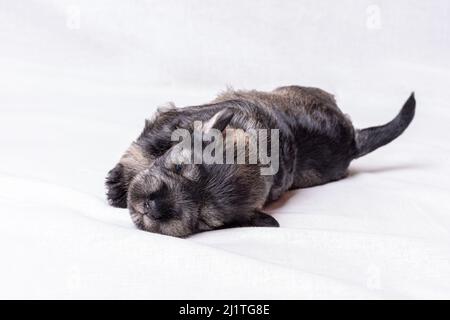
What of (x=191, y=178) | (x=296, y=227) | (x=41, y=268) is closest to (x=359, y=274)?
(x=296, y=227)

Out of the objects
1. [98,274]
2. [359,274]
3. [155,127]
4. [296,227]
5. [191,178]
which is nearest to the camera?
[98,274]

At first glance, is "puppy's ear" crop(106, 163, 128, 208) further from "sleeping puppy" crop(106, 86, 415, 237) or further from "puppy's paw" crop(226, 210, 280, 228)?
"puppy's paw" crop(226, 210, 280, 228)

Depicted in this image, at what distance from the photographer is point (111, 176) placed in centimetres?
286

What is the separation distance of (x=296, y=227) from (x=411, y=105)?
119cm

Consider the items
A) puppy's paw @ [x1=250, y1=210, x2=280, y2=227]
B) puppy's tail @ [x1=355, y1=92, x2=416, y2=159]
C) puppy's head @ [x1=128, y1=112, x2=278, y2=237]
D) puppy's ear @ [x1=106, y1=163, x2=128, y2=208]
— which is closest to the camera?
puppy's head @ [x1=128, y1=112, x2=278, y2=237]

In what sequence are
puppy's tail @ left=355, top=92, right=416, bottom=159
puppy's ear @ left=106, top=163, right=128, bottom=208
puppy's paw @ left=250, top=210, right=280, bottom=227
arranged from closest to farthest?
puppy's paw @ left=250, top=210, right=280, bottom=227
puppy's ear @ left=106, top=163, right=128, bottom=208
puppy's tail @ left=355, top=92, right=416, bottom=159

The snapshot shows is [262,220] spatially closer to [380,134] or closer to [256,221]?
[256,221]

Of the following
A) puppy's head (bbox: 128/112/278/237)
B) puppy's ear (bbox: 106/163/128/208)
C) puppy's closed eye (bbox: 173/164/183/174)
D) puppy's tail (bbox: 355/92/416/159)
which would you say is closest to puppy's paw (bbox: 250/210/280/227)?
puppy's head (bbox: 128/112/278/237)

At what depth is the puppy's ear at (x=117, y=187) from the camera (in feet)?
9.15

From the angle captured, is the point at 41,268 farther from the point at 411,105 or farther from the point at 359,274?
the point at 411,105

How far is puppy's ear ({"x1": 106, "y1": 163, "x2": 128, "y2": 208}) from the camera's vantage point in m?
2.79

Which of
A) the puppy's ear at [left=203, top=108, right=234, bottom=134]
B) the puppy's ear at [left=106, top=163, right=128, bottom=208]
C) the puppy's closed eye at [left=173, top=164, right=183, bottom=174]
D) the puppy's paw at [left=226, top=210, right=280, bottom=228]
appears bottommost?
the puppy's paw at [left=226, top=210, right=280, bottom=228]

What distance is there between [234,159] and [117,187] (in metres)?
0.49

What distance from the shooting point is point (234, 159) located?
8.50 feet
